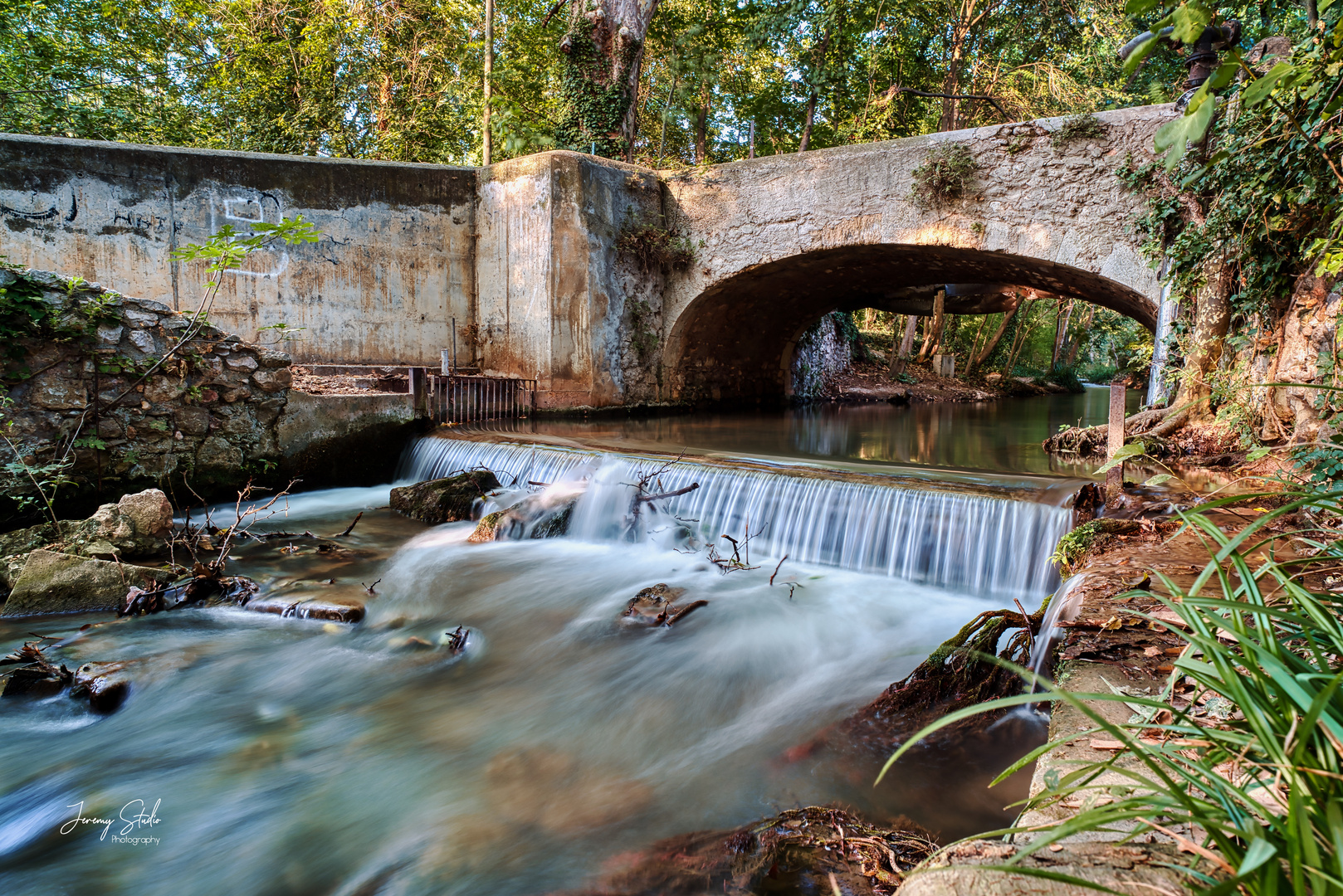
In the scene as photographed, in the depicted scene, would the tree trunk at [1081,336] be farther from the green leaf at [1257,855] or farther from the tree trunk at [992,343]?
the green leaf at [1257,855]

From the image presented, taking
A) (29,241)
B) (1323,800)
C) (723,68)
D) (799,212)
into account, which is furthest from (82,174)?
(723,68)

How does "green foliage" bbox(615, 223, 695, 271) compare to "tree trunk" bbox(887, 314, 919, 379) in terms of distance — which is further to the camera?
"tree trunk" bbox(887, 314, 919, 379)

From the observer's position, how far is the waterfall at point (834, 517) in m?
3.95

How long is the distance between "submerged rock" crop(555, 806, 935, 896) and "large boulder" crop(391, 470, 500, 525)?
3906 millimetres

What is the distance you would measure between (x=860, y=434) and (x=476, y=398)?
4852 millimetres

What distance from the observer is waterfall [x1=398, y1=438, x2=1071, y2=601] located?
3947mm

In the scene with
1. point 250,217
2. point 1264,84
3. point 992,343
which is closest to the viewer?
point 1264,84

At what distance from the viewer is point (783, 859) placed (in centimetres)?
179

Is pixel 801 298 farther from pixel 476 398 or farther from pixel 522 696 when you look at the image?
pixel 522 696

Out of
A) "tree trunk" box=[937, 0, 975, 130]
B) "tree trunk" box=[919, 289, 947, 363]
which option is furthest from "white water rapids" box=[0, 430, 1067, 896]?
"tree trunk" box=[919, 289, 947, 363]

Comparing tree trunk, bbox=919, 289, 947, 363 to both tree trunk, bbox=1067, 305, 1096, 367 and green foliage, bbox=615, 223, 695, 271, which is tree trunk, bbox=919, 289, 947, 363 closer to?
tree trunk, bbox=1067, 305, 1096, 367

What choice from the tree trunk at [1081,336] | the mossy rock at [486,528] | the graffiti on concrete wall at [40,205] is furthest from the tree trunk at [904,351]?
the graffiti on concrete wall at [40,205]

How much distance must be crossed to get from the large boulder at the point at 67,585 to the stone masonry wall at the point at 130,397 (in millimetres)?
1336
